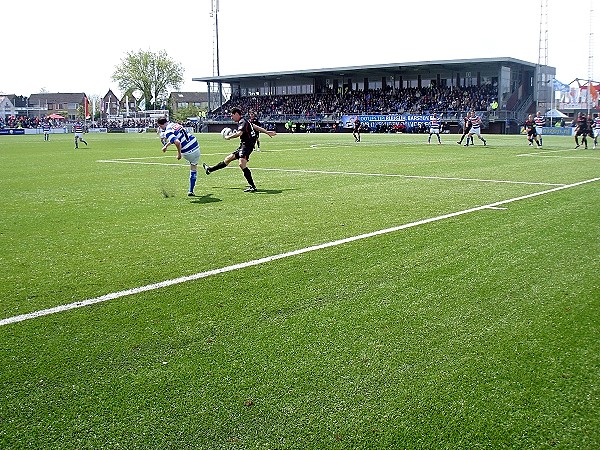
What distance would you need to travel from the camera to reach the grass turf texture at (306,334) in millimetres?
3617

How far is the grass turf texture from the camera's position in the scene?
3617 mm

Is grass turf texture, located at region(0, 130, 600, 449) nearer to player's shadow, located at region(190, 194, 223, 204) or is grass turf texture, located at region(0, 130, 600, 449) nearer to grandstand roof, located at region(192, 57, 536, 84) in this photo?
player's shadow, located at region(190, 194, 223, 204)

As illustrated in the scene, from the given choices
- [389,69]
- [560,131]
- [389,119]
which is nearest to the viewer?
[560,131]

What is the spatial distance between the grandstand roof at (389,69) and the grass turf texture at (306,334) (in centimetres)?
6388

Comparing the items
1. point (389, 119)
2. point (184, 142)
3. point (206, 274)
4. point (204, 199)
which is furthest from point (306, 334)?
point (389, 119)

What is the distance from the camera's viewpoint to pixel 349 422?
3.65 meters

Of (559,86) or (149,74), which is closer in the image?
(559,86)

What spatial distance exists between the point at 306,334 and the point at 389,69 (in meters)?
77.1

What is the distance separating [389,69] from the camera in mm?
78625

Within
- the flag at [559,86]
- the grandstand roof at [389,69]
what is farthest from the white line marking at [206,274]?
the flag at [559,86]

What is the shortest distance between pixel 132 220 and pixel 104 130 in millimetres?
92264

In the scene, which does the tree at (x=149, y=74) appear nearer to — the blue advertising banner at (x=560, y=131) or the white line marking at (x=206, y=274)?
the blue advertising banner at (x=560, y=131)

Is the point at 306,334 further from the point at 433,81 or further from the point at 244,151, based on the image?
the point at 433,81

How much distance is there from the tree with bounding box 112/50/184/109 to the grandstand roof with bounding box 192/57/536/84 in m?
29.6
